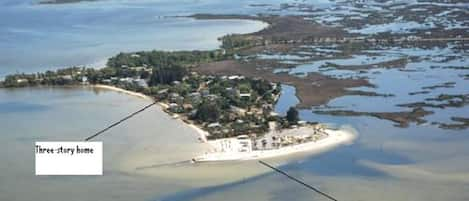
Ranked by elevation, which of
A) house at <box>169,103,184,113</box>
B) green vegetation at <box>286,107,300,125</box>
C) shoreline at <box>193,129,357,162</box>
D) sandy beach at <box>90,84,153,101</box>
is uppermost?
green vegetation at <box>286,107,300,125</box>

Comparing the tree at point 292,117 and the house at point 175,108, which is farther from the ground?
the tree at point 292,117

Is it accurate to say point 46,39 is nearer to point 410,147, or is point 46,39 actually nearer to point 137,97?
point 137,97

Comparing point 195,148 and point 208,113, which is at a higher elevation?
point 208,113

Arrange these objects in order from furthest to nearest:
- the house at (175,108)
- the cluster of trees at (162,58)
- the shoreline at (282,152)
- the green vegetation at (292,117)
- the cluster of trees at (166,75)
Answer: the cluster of trees at (162,58) < the cluster of trees at (166,75) < the house at (175,108) < the green vegetation at (292,117) < the shoreline at (282,152)

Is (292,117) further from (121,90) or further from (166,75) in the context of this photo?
(121,90)

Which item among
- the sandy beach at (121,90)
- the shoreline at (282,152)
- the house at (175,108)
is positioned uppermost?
the shoreline at (282,152)

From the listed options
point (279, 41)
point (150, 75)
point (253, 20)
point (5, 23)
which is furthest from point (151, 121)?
point (5, 23)

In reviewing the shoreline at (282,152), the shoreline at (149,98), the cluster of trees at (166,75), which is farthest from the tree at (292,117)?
the cluster of trees at (166,75)

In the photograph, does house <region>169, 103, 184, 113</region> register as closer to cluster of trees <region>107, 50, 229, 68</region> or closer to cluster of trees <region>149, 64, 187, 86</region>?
cluster of trees <region>149, 64, 187, 86</region>

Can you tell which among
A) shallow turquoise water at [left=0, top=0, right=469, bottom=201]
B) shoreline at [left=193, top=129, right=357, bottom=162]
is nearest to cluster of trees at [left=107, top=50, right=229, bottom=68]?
shallow turquoise water at [left=0, top=0, right=469, bottom=201]

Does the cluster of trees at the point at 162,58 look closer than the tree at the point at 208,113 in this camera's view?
No

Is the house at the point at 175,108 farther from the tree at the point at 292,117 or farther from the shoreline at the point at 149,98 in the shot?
the tree at the point at 292,117

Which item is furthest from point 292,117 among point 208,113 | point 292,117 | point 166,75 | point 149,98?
point 166,75
